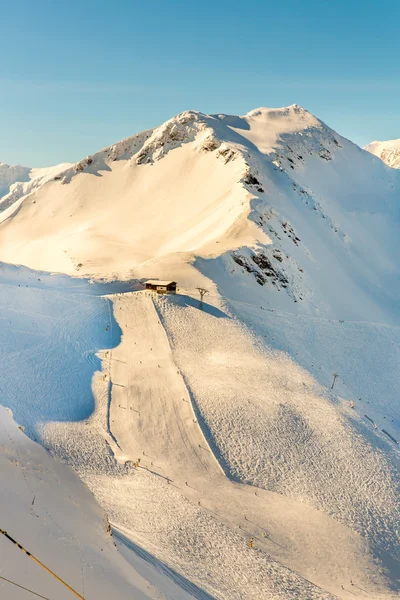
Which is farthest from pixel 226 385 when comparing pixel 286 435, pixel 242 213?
pixel 242 213

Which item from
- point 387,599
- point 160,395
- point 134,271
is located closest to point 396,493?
point 387,599

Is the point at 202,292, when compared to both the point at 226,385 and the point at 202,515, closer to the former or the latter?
the point at 226,385

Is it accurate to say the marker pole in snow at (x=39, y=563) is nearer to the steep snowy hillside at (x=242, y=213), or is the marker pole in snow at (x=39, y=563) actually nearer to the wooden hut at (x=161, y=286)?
the wooden hut at (x=161, y=286)

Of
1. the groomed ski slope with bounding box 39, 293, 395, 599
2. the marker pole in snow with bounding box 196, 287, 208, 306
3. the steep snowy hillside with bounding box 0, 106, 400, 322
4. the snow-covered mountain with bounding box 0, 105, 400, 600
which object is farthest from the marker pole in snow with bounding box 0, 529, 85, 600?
the steep snowy hillside with bounding box 0, 106, 400, 322

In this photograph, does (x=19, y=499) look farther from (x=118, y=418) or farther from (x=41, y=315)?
(x=41, y=315)

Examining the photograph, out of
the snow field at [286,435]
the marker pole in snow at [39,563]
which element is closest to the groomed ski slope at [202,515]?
the snow field at [286,435]

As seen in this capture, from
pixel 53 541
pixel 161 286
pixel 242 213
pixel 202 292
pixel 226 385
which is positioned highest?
pixel 242 213

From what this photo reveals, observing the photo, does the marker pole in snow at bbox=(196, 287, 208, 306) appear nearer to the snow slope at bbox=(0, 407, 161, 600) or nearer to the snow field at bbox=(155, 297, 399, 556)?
the snow field at bbox=(155, 297, 399, 556)

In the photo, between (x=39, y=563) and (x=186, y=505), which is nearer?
(x=39, y=563)
